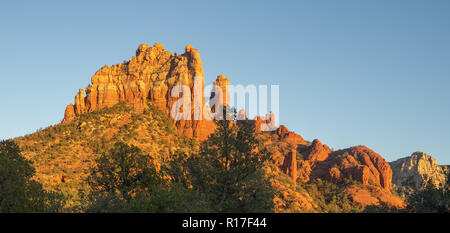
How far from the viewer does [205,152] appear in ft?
128

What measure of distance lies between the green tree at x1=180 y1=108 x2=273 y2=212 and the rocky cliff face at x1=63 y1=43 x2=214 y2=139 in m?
87.7

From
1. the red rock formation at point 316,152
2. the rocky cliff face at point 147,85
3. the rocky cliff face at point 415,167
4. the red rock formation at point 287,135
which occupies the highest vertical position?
the rocky cliff face at point 147,85

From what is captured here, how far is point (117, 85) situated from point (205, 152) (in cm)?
9790

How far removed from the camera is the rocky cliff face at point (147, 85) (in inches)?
4909

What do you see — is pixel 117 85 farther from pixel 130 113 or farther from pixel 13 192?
pixel 13 192

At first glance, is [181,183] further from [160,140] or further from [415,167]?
[415,167]

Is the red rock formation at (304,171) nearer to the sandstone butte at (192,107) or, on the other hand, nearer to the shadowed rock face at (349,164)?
the sandstone butte at (192,107)

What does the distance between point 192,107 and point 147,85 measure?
1707 cm

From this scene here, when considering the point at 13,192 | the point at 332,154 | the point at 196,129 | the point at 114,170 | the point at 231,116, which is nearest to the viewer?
the point at 13,192

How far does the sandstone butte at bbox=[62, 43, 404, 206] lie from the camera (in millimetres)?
126250

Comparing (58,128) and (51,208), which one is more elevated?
(58,128)

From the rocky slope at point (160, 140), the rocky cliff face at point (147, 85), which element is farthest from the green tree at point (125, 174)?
the rocky cliff face at point (147, 85)

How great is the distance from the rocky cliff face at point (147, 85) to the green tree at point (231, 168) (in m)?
87.7
